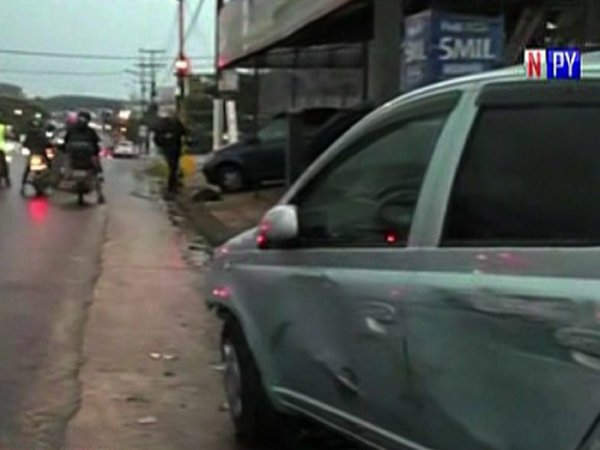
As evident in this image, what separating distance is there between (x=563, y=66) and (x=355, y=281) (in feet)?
4.59

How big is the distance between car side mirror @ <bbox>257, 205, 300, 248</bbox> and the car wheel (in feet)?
72.4

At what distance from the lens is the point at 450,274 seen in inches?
167

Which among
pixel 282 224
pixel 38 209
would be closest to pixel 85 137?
pixel 38 209

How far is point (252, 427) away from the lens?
6500 millimetres

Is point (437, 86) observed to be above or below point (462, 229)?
above

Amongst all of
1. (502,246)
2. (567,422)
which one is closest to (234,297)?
(502,246)

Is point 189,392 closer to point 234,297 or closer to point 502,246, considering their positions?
point 234,297

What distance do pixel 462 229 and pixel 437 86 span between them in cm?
82

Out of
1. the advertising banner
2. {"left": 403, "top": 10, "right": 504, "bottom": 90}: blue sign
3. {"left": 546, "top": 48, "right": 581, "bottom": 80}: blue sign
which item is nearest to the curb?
the advertising banner

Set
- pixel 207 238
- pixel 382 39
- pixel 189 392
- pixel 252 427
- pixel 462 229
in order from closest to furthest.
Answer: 1. pixel 462 229
2. pixel 252 427
3. pixel 189 392
4. pixel 382 39
5. pixel 207 238

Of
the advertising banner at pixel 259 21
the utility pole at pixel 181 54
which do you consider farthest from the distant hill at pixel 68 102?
the advertising banner at pixel 259 21

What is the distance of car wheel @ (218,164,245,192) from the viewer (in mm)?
27952

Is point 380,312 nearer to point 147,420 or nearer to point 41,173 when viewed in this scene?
point 147,420

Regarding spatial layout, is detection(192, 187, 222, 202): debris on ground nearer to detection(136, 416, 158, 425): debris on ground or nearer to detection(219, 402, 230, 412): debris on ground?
detection(219, 402, 230, 412): debris on ground
